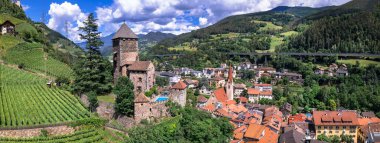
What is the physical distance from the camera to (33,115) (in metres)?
31.8

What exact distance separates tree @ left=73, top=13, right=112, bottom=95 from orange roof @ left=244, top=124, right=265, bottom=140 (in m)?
17.9

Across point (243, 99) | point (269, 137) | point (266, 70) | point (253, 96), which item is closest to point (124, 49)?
point (269, 137)

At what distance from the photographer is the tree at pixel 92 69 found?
1565 inches

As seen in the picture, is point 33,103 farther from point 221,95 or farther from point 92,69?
point 221,95

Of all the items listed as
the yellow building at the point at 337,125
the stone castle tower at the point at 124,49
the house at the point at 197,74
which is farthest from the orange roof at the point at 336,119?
the house at the point at 197,74

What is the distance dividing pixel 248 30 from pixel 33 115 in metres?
150

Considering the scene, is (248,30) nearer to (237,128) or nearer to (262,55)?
(262,55)

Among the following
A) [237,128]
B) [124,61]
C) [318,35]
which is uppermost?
[318,35]

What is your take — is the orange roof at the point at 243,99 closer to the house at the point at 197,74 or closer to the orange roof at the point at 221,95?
the orange roof at the point at 221,95

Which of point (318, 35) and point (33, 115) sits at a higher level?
point (318, 35)

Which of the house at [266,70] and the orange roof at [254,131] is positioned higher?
the house at [266,70]

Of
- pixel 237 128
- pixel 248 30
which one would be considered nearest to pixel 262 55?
pixel 248 30

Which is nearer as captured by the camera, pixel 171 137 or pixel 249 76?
pixel 171 137

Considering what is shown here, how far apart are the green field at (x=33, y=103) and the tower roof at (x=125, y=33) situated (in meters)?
9.62
